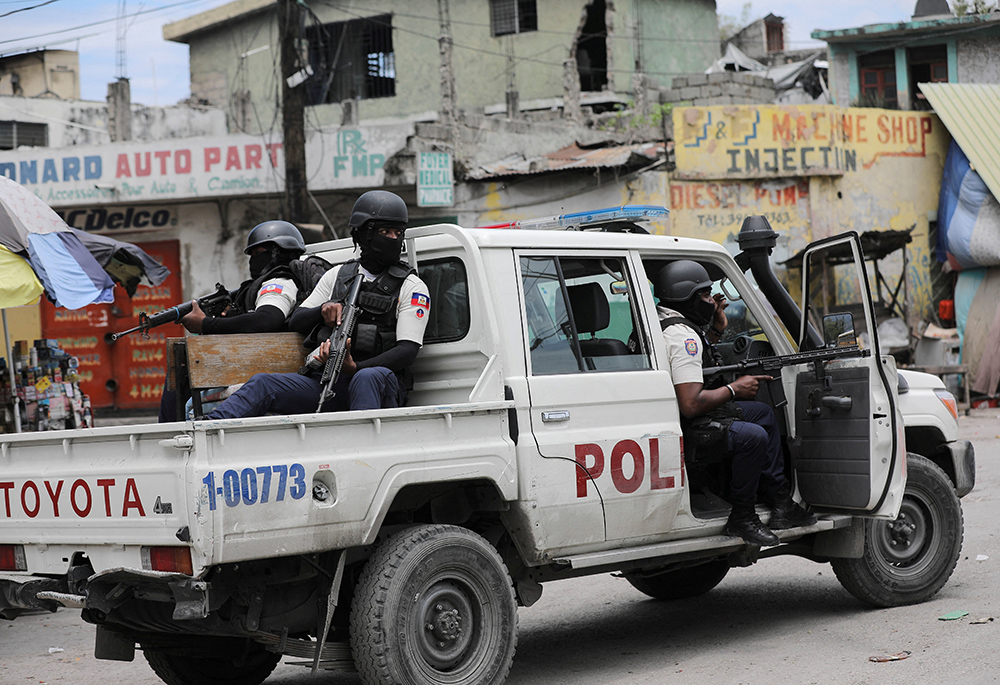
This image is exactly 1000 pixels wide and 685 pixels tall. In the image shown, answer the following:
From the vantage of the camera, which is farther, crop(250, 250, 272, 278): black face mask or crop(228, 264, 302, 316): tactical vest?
crop(250, 250, 272, 278): black face mask

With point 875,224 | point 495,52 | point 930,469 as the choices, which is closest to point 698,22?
point 495,52

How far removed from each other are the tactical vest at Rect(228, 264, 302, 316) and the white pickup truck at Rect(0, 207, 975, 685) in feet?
1.08

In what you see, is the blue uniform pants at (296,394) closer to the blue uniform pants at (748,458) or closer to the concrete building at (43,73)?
the blue uniform pants at (748,458)

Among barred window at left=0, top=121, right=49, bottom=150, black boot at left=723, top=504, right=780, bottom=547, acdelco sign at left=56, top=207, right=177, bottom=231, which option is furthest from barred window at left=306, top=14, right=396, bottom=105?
black boot at left=723, top=504, right=780, bottom=547

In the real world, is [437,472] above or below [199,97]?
below

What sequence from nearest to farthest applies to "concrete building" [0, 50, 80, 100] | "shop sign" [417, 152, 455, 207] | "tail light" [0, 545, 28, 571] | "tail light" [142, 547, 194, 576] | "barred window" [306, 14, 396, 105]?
"tail light" [142, 547, 194, 576], "tail light" [0, 545, 28, 571], "shop sign" [417, 152, 455, 207], "barred window" [306, 14, 396, 105], "concrete building" [0, 50, 80, 100]

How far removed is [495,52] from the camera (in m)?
26.9

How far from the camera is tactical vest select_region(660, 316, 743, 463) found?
16.8 ft

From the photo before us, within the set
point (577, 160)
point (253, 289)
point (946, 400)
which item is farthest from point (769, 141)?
point (253, 289)

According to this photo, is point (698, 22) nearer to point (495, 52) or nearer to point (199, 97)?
point (495, 52)

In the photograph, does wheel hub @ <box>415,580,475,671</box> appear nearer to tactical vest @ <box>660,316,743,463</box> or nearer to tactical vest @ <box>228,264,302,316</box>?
tactical vest @ <box>660,316,743,463</box>

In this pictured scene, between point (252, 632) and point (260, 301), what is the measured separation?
1718 mm

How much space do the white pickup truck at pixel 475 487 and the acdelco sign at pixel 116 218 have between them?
41.6 feet

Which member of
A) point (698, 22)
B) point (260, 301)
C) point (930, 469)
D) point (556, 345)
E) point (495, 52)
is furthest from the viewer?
point (698, 22)
